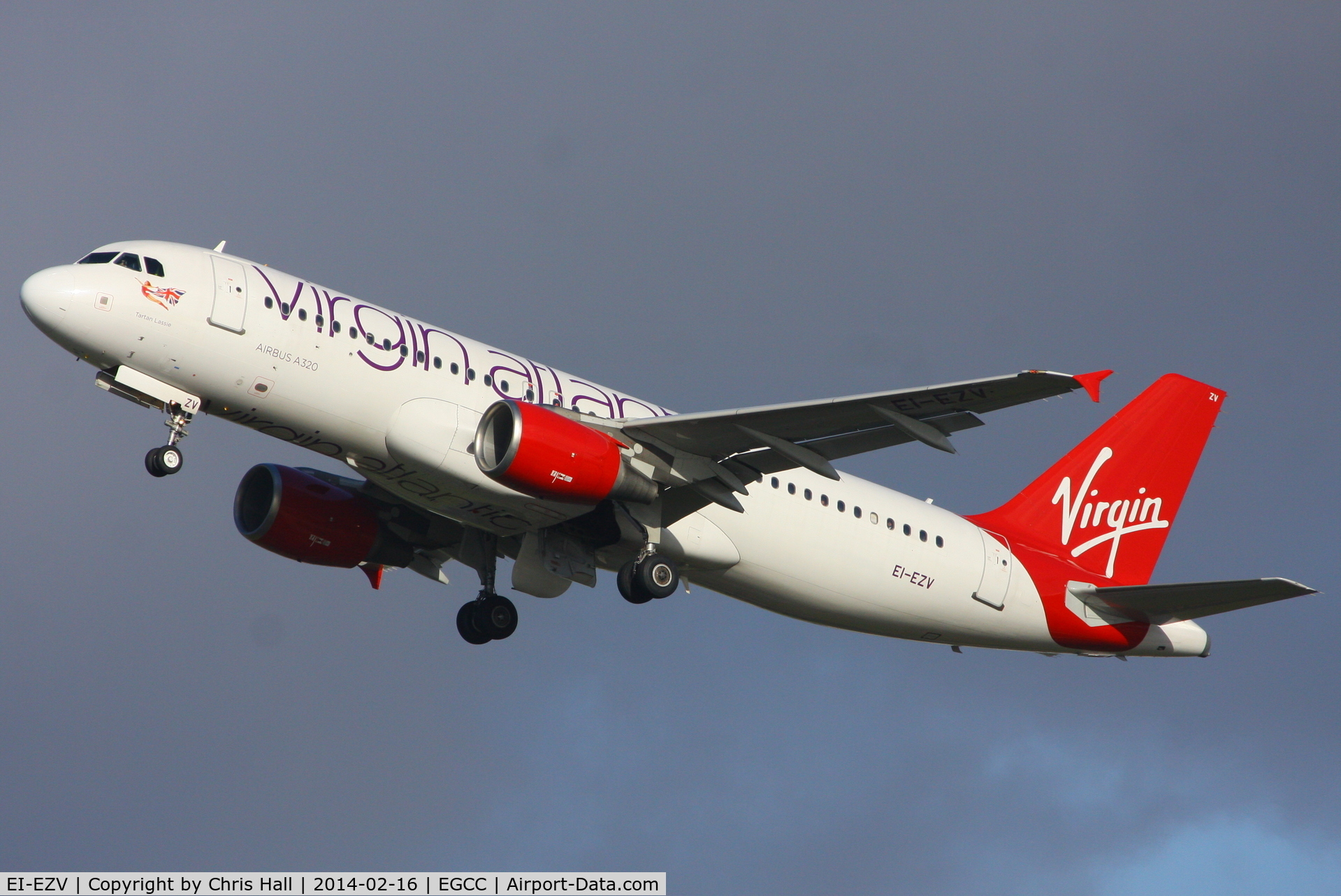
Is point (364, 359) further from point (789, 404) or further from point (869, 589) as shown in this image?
point (869, 589)

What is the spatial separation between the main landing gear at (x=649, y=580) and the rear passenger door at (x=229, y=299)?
8528 mm

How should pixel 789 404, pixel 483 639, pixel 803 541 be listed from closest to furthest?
pixel 789 404, pixel 803 541, pixel 483 639

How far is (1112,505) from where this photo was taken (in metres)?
35.0

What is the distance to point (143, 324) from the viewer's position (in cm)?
2462

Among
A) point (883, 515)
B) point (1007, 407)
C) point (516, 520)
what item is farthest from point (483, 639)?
point (1007, 407)

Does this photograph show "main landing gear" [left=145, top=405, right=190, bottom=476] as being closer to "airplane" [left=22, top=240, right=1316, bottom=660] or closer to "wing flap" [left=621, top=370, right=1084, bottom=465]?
"airplane" [left=22, top=240, right=1316, bottom=660]

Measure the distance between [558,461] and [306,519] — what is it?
775cm

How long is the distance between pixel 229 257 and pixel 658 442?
334 inches

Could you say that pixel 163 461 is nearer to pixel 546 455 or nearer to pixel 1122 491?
pixel 546 455

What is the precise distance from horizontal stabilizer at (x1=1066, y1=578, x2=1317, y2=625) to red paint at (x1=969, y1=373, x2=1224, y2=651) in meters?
0.37

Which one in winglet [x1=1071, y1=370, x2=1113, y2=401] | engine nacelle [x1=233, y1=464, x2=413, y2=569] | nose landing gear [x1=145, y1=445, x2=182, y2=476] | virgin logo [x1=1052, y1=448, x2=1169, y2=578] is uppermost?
virgin logo [x1=1052, y1=448, x2=1169, y2=578]

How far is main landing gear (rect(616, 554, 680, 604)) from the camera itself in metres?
27.8

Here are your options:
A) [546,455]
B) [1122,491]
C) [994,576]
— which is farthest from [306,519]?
[1122,491]

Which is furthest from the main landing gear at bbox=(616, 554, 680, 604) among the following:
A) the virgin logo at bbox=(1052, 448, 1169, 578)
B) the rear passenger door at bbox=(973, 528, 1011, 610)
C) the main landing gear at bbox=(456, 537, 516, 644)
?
the virgin logo at bbox=(1052, 448, 1169, 578)
